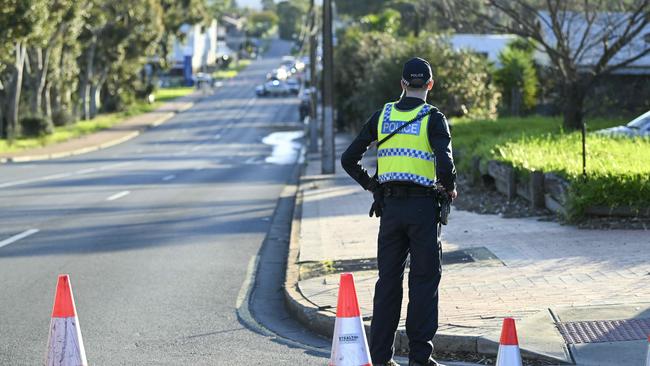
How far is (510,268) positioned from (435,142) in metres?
3.94

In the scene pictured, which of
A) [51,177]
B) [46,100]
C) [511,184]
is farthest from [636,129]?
[46,100]

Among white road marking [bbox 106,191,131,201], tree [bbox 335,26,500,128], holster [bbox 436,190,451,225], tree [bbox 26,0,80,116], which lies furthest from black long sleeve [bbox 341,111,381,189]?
tree [bbox 26,0,80,116]

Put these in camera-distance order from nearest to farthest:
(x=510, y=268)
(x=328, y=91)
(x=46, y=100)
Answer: (x=510, y=268) < (x=328, y=91) < (x=46, y=100)

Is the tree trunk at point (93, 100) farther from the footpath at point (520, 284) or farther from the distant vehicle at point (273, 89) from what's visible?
the footpath at point (520, 284)

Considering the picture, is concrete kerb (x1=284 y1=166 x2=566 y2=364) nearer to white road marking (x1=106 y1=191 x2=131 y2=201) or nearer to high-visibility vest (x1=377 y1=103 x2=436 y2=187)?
high-visibility vest (x1=377 y1=103 x2=436 y2=187)

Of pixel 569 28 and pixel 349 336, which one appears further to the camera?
pixel 569 28

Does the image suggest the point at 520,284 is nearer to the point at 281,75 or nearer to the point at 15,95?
the point at 15,95

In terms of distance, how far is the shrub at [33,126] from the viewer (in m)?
54.6

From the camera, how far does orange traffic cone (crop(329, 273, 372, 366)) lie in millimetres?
6184

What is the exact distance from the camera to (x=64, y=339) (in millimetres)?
6211

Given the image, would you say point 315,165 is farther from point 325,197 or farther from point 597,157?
point 597,157

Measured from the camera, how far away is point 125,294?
10.4 m

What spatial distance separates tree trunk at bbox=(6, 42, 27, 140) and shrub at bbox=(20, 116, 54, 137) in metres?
2.65

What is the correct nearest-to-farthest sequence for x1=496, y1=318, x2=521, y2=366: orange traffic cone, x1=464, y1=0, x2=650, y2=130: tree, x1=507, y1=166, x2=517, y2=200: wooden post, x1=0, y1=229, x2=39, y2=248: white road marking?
x1=496, y1=318, x2=521, y2=366: orange traffic cone < x1=0, y1=229, x2=39, y2=248: white road marking < x1=507, y1=166, x2=517, y2=200: wooden post < x1=464, y1=0, x2=650, y2=130: tree
